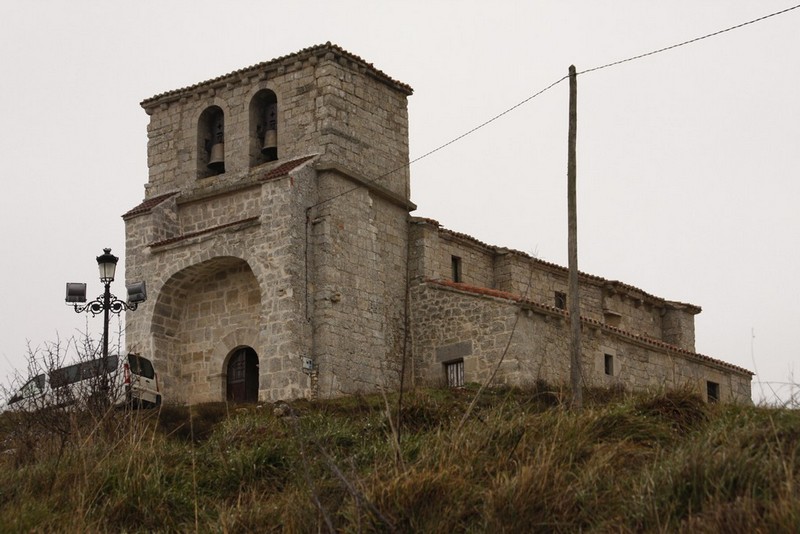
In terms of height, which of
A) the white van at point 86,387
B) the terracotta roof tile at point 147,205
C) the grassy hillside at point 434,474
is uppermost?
the terracotta roof tile at point 147,205

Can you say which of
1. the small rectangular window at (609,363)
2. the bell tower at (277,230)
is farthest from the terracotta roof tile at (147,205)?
the small rectangular window at (609,363)

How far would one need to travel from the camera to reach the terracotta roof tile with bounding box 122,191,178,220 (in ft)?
99.9

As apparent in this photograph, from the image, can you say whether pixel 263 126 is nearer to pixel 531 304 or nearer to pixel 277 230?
pixel 277 230

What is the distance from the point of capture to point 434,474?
13.3 metres

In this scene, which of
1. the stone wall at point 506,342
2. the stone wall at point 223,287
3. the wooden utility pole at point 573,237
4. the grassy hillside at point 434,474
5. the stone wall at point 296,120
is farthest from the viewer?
the stone wall at point 296,120

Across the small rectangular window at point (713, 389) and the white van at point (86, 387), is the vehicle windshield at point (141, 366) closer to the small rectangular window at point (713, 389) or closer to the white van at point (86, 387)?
the white van at point (86, 387)

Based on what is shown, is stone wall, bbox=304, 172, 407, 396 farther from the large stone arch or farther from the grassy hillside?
the grassy hillside

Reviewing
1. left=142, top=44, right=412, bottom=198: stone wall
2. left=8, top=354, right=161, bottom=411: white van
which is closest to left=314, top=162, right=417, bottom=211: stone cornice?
left=142, top=44, right=412, bottom=198: stone wall

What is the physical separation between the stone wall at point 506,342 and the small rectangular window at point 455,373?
138mm

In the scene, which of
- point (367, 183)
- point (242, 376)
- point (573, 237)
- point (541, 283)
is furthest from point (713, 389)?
point (573, 237)

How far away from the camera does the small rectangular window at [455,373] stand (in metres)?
28.9

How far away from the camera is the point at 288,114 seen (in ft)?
97.7

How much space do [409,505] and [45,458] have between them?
6099 millimetres

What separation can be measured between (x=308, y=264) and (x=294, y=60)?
5175mm
